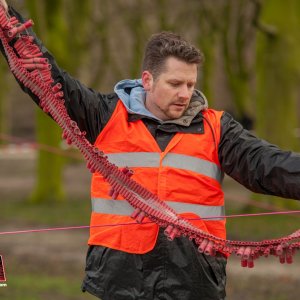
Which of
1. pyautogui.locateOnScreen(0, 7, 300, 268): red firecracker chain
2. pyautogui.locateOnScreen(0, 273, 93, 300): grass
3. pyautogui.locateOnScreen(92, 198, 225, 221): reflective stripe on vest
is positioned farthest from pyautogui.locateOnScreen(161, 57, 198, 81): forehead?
pyautogui.locateOnScreen(0, 273, 93, 300): grass

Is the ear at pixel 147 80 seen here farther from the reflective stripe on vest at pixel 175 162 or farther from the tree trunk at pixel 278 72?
the tree trunk at pixel 278 72

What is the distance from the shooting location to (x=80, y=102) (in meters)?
4.74

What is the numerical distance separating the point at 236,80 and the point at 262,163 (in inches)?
990

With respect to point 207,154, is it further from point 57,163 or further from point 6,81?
point 6,81

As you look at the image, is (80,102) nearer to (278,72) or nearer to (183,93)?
(183,93)

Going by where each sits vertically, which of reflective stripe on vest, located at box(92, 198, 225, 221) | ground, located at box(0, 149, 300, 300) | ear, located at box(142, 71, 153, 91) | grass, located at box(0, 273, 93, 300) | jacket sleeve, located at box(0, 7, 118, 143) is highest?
ear, located at box(142, 71, 153, 91)

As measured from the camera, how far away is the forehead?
184 inches

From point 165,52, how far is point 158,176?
62 centimetres

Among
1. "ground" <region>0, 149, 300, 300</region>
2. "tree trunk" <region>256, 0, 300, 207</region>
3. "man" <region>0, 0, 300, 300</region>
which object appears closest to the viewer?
"man" <region>0, 0, 300, 300</region>

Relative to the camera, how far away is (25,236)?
51.0 ft

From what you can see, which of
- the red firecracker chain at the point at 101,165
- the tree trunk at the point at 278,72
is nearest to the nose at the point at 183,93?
the red firecracker chain at the point at 101,165

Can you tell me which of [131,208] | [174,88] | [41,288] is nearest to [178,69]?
[174,88]

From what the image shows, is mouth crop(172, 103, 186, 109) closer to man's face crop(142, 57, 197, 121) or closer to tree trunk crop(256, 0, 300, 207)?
man's face crop(142, 57, 197, 121)

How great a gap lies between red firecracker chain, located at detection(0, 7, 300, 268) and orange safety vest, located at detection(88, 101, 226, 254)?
73 millimetres
